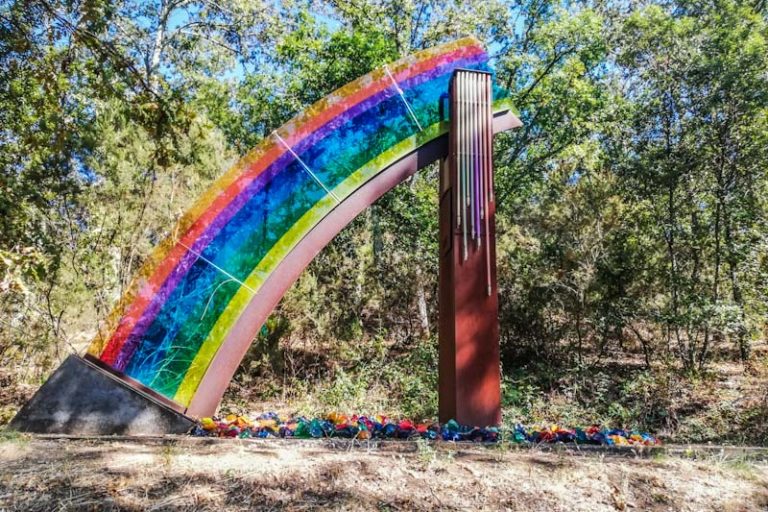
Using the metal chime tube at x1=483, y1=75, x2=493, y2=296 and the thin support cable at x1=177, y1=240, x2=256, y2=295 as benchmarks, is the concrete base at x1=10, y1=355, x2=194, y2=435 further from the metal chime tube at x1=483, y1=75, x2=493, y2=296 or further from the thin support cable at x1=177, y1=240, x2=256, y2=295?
the metal chime tube at x1=483, y1=75, x2=493, y2=296

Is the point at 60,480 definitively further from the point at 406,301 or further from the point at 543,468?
the point at 406,301

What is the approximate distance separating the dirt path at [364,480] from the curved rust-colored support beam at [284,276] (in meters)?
1.31

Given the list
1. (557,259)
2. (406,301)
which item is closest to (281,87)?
(406,301)

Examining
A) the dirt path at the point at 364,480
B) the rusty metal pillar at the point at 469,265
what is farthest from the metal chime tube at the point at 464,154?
the dirt path at the point at 364,480

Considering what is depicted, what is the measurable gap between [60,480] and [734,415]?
7.63m

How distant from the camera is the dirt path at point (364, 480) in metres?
2.36

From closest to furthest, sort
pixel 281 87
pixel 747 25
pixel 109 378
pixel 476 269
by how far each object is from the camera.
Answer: pixel 109 378
pixel 476 269
pixel 747 25
pixel 281 87

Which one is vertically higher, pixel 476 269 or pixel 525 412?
pixel 476 269

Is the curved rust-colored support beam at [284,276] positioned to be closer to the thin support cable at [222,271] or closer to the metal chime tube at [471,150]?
the thin support cable at [222,271]

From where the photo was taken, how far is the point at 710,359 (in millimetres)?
8297

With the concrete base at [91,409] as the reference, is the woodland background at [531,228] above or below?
above

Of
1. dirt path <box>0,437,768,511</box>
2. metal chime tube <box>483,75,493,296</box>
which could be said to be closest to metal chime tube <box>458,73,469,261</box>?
metal chime tube <box>483,75,493,296</box>

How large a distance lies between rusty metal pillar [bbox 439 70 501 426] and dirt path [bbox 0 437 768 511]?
143 centimetres

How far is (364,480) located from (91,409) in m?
2.78
